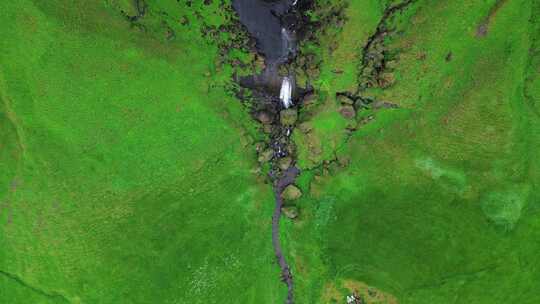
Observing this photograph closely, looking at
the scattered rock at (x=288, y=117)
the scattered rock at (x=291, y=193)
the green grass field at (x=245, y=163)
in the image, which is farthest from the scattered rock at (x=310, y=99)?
the scattered rock at (x=291, y=193)

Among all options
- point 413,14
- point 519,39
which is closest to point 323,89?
point 413,14

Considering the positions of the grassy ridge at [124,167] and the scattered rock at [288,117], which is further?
the scattered rock at [288,117]

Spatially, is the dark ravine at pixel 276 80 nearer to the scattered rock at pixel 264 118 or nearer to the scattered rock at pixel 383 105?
the scattered rock at pixel 264 118

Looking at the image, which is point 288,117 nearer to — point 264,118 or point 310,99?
point 264,118

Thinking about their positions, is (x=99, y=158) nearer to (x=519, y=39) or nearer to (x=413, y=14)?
(x=413, y=14)

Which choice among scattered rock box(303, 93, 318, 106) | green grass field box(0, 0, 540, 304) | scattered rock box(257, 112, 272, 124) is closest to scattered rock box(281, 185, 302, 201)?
green grass field box(0, 0, 540, 304)

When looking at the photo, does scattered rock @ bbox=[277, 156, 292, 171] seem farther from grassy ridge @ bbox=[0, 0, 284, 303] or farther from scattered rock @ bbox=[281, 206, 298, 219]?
scattered rock @ bbox=[281, 206, 298, 219]

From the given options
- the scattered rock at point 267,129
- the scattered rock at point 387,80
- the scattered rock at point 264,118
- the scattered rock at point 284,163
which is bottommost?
the scattered rock at point 284,163
